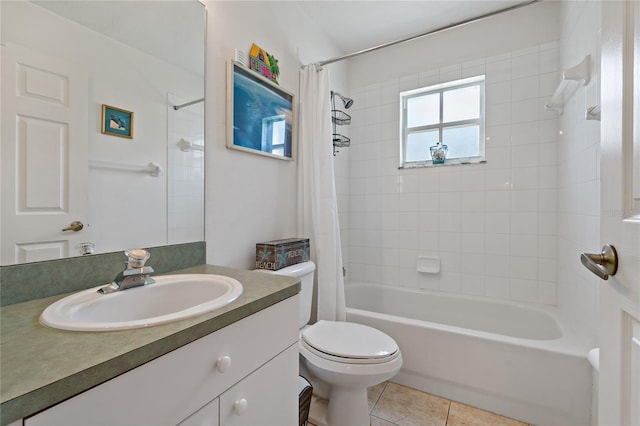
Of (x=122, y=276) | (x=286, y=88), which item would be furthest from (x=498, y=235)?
(x=122, y=276)

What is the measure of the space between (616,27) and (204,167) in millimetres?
1369

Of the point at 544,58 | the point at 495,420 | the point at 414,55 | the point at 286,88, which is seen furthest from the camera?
the point at 414,55

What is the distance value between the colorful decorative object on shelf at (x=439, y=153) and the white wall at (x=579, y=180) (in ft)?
2.38

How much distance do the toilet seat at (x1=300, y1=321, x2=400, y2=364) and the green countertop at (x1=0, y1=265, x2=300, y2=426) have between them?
0.72m

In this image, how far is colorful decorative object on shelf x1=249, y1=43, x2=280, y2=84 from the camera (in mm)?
1483

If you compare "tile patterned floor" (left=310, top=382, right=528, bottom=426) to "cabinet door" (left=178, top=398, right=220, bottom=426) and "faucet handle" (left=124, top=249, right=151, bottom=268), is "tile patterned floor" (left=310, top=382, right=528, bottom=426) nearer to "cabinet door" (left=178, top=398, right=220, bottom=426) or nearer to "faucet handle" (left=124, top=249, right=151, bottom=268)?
"cabinet door" (left=178, top=398, right=220, bottom=426)

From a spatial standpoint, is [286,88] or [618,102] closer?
[618,102]

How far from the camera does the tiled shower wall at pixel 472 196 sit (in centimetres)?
194

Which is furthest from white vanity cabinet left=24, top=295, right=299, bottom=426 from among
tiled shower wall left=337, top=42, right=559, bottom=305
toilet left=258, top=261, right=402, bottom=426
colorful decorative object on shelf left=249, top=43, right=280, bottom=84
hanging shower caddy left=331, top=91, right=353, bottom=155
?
tiled shower wall left=337, top=42, right=559, bottom=305

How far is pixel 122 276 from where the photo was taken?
809 millimetres

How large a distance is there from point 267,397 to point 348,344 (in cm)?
65

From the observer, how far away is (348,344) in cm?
132

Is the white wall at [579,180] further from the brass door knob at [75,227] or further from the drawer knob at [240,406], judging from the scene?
the brass door knob at [75,227]

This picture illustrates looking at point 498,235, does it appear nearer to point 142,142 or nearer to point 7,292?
point 142,142
